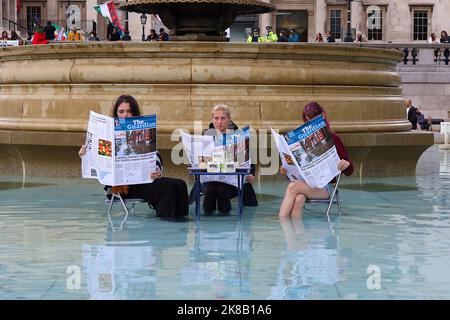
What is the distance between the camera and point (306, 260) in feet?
28.2

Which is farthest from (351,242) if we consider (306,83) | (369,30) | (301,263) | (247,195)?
(369,30)

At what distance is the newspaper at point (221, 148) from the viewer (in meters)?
10.9

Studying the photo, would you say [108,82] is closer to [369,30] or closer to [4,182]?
[4,182]

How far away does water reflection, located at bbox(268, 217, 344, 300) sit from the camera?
7473mm

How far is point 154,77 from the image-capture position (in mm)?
14188

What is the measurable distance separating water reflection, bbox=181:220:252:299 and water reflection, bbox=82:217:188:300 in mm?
201

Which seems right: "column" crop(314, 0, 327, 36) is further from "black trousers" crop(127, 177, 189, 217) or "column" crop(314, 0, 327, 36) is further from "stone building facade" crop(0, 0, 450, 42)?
"black trousers" crop(127, 177, 189, 217)

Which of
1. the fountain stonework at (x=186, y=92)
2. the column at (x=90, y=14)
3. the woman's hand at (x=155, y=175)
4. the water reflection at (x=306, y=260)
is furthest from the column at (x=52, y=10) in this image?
the water reflection at (x=306, y=260)

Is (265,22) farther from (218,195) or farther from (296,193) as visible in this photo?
(296,193)

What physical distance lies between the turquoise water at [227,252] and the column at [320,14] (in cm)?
6429

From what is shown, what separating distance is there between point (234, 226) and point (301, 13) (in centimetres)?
6902

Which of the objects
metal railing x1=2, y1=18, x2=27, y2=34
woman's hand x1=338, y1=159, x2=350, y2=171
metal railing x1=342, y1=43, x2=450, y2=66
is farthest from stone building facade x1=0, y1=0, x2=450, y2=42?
woman's hand x1=338, y1=159, x2=350, y2=171

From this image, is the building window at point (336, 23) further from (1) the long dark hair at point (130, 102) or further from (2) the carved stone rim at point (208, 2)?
(1) the long dark hair at point (130, 102)

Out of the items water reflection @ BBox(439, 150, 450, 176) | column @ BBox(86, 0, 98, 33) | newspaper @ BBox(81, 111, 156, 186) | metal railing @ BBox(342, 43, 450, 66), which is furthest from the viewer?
column @ BBox(86, 0, 98, 33)
